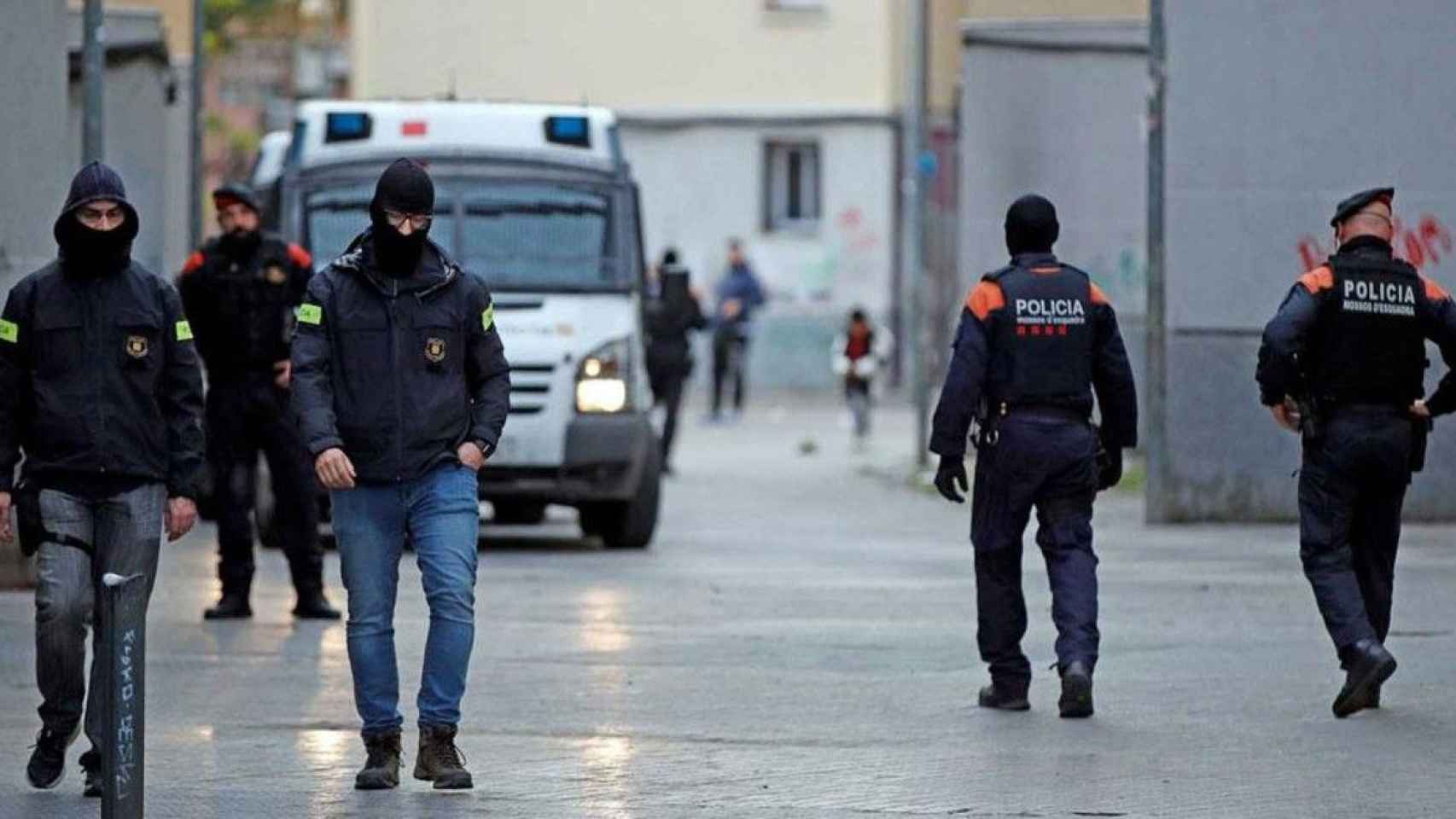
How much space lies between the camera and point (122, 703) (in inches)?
287

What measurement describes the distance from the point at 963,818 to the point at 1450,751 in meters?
2.11

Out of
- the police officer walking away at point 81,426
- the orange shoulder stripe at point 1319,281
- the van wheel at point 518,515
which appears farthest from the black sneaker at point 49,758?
the van wheel at point 518,515

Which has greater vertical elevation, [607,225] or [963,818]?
[607,225]

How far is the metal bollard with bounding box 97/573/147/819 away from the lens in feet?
23.8

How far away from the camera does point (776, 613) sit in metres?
15.1

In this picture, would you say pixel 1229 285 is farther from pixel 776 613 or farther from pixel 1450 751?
pixel 1450 751

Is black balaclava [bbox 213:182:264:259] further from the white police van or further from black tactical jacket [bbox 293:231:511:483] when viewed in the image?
black tactical jacket [bbox 293:231:511:483]

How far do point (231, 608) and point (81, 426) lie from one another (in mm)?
5422

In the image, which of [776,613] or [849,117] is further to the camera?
[849,117]

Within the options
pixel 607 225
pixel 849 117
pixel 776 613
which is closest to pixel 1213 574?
pixel 776 613

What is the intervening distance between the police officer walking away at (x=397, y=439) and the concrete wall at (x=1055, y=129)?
54.8ft

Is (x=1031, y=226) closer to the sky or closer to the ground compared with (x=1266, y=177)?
closer to the ground

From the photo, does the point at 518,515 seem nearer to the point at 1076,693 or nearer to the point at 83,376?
Result: the point at 1076,693

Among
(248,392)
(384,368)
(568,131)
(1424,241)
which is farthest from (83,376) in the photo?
(1424,241)
